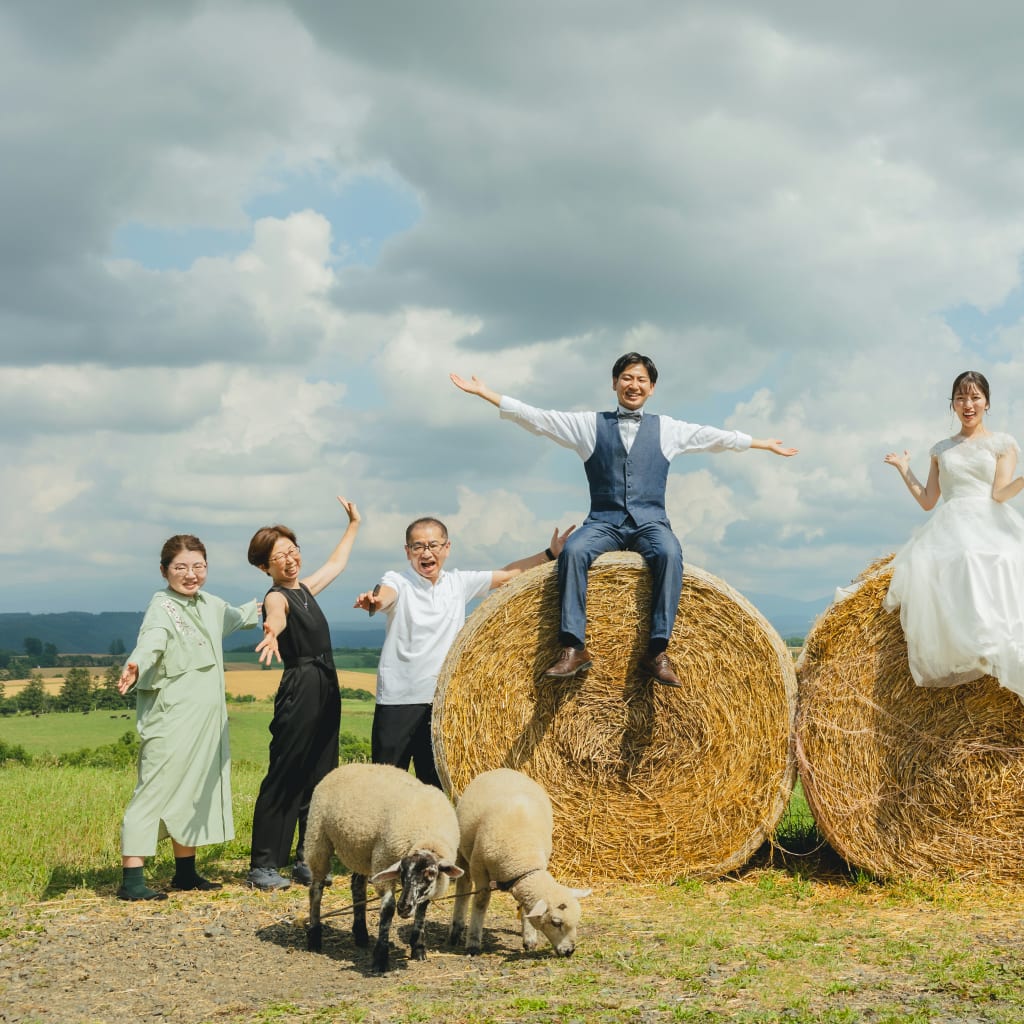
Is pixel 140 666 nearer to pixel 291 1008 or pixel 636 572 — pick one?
pixel 291 1008

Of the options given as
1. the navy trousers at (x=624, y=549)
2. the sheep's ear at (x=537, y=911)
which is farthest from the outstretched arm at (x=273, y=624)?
the sheep's ear at (x=537, y=911)

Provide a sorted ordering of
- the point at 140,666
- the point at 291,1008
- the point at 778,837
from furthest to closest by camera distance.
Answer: the point at 778,837 → the point at 140,666 → the point at 291,1008

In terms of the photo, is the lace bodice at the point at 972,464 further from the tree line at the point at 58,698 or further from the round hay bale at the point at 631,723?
the tree line at the point at 58,698

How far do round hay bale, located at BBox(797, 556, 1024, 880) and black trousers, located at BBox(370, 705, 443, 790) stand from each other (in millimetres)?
2492

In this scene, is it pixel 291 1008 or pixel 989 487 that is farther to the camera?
pixel 989 487

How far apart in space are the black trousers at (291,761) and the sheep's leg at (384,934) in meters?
1.97

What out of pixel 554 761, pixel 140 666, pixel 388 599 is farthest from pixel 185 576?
pixel 554 761

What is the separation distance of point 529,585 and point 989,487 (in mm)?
3181

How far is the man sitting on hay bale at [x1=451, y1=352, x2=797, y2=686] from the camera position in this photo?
6.62m

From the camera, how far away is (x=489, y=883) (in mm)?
5426

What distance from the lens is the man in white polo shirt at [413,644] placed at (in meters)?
6.99

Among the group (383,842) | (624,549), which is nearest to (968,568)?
(624,549)

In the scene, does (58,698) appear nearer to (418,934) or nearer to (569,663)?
(569,663)

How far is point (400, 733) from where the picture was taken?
7.00 m
